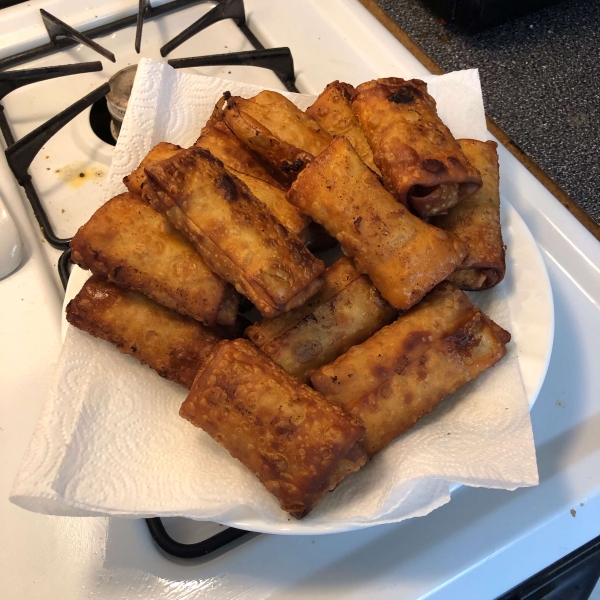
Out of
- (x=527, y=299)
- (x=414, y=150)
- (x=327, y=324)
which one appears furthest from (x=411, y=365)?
(x=414, y=150)

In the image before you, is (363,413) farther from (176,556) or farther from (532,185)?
(532,185)

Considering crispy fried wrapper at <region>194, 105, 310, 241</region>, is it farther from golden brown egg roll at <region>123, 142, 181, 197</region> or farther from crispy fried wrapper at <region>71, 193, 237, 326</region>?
crispy fried wrapper at <region>71, 193, 237, 326</region>

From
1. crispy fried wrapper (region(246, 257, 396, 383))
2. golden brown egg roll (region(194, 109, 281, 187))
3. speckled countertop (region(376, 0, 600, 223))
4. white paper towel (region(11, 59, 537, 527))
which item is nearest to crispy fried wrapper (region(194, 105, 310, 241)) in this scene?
golden brown egg roll (region(194, 109, 281, 187))

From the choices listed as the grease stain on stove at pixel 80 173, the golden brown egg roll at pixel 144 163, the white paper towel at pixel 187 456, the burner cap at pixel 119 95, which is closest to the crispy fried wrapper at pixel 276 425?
the white paper towel at pixel 187 456

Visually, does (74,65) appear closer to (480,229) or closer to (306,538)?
(480,229)

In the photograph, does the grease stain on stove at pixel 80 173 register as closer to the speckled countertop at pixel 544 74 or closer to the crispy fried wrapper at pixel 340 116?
the crispy fried wrapper at pixel 340 116
